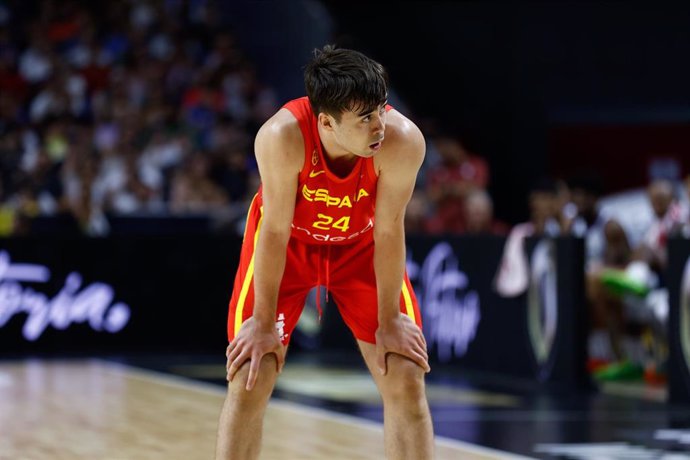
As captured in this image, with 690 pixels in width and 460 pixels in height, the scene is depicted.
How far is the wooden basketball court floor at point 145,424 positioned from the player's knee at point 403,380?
1.92m

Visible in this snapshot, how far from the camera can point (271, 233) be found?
4.21 m

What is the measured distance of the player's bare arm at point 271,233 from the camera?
4.11 meters

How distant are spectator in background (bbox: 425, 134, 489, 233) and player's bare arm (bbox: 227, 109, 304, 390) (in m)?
7.51

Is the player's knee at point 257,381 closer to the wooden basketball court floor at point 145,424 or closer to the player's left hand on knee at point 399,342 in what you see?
the player's left hand on knee at point 399,342

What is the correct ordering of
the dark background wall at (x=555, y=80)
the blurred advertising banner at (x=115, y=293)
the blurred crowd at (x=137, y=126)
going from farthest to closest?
1. the dark background wall at (x=555, y=80)
2. the blurred crowd at (x=137, y=126)
3. the blurred advertising banner at (x=115, y=293)

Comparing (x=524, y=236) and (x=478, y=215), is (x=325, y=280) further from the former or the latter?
(x=478, y=215)

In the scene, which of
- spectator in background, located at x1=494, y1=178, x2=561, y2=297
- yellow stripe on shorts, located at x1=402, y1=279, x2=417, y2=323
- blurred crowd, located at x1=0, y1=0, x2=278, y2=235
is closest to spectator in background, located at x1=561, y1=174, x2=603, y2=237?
spectator in background, located at x1=494, y1=178, x2=561, y2=297

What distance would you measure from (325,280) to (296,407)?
3858 mm

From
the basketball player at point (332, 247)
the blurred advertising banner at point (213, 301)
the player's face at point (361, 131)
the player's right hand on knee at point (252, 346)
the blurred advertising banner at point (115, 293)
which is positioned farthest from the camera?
the blurred advertising banner at point (115, 293)

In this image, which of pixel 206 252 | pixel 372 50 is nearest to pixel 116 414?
pixel 206 252

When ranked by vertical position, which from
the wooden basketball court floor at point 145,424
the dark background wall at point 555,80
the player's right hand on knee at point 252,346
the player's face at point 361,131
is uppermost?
the dark background wall at point 555,80

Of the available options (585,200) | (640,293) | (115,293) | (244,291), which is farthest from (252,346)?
(115,293)

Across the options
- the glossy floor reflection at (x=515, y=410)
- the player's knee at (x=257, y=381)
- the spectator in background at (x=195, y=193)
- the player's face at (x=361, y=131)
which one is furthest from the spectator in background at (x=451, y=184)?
the player's face at (x=361, y=131)

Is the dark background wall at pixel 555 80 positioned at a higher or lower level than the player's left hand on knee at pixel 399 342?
higher
